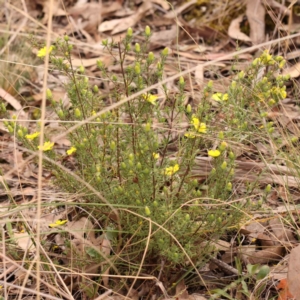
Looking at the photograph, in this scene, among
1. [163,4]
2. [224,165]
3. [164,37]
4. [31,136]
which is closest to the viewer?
[224,165]

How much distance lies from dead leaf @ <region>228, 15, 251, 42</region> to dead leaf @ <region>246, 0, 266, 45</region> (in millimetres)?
39

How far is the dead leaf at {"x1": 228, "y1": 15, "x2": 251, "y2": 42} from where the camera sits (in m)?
3.03

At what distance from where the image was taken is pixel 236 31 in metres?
3.08

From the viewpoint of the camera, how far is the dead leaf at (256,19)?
3.03 m

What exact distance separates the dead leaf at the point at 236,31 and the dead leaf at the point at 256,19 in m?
0.04

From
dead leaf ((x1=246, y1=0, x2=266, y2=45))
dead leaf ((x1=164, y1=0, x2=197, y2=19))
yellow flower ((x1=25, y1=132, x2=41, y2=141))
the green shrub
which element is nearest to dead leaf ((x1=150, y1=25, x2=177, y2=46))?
dead leaf ((x1=164, y1=0, x2=197, y2=19))

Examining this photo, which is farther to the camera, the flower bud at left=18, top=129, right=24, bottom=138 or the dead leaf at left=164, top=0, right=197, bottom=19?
the dead leaf at left=164, top=0, right=197, bottom=19

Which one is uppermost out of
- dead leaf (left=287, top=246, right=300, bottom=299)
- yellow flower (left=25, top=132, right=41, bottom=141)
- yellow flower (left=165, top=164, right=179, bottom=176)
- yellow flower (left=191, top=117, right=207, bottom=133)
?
yellow flower (left=191, top=117, right=207, bottom=133)

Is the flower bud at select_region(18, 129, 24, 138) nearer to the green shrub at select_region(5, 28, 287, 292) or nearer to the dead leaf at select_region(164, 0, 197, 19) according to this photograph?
the green shrub at select_region(5, 28, 287, 292)

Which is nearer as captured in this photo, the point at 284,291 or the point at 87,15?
the point at 284,291

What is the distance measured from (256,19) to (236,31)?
13cm

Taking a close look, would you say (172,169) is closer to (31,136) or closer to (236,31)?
(31,136)

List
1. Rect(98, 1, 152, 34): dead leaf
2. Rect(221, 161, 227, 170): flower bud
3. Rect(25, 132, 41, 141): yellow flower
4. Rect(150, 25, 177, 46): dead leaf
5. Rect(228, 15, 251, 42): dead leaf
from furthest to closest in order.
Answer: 1. Rect(98, 1, 152, 34): dead leaf
2. Rect(150, 25, 177, 46): dead leaf
3. Rect(228, 15, 251, 42): dead leaf
4. Rect(25, 132, 41, 141): yellow flower
5. Rect(221, 161, 227, 170): flower bud

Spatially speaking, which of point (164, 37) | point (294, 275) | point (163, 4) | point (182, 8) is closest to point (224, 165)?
point (294, 275)
